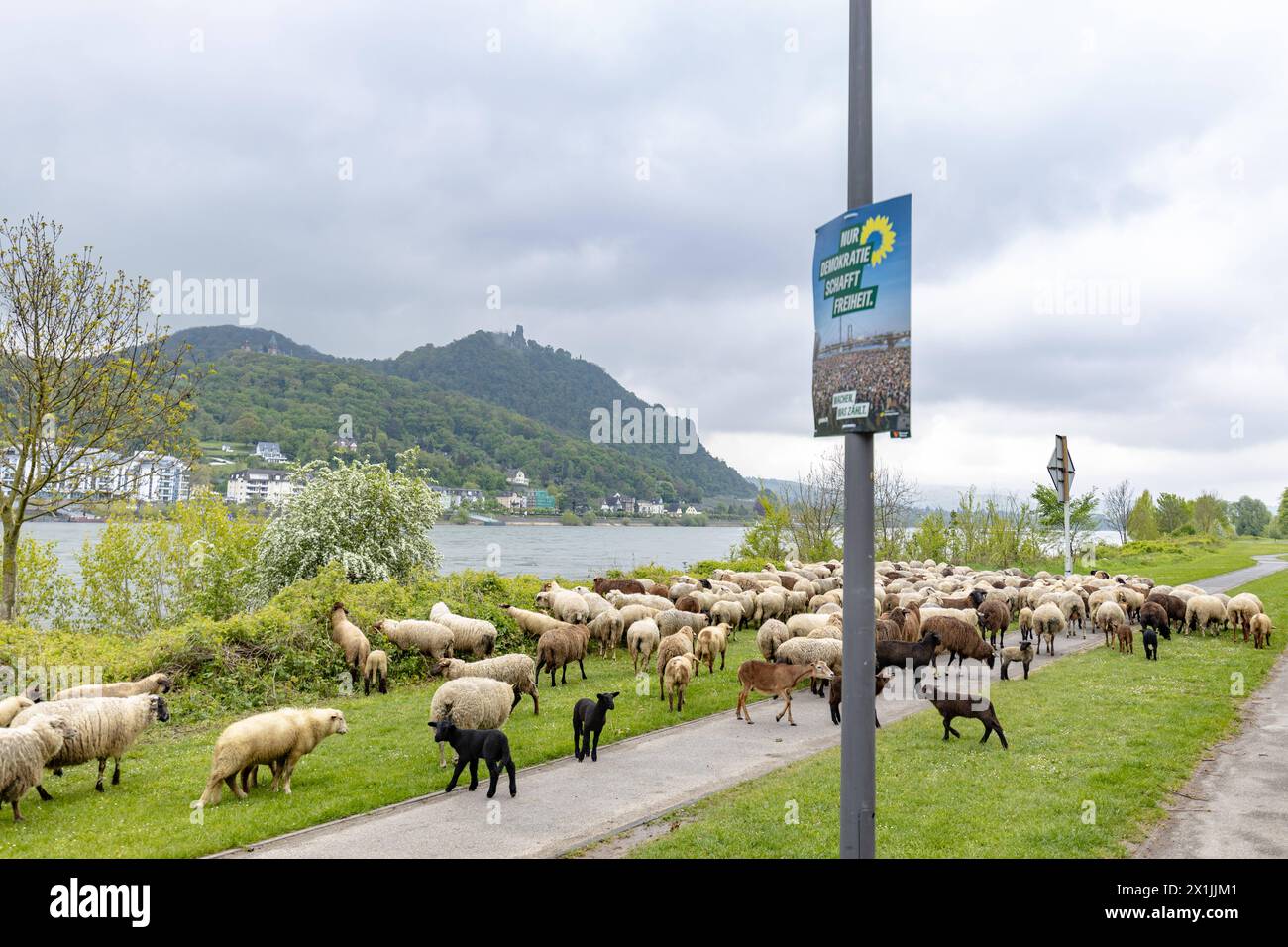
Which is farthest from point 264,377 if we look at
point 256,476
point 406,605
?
point 406,605

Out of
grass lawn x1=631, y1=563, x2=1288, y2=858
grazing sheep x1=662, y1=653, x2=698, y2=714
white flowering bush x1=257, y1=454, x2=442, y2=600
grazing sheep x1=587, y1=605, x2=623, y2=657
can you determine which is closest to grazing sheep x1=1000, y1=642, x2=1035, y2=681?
grass lawn x1=631, y1=563, x2=1288, y2=858

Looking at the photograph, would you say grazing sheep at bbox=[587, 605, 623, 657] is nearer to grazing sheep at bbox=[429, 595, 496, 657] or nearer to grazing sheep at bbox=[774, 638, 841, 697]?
grazing sheep at bbox=[429, 595, 496, 657]

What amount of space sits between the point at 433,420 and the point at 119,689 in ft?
218

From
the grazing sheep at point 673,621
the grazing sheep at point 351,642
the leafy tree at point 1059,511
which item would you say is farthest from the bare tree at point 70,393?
the leafy tree at point 1059,511

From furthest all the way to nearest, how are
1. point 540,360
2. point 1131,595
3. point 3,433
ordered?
point 540,360 → point 1131,595 → point 3,433

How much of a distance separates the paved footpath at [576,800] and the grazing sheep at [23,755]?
103 inches

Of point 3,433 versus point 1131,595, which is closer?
point 3,433

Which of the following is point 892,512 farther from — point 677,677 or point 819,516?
point 677,677

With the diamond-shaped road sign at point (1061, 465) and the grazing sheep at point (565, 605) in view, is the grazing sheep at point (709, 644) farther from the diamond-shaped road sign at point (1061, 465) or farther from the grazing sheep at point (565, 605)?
the diamond-shaped road sign at point (1061, 465)

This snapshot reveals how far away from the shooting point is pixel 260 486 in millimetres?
35594

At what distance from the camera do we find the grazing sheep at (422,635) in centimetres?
1591
